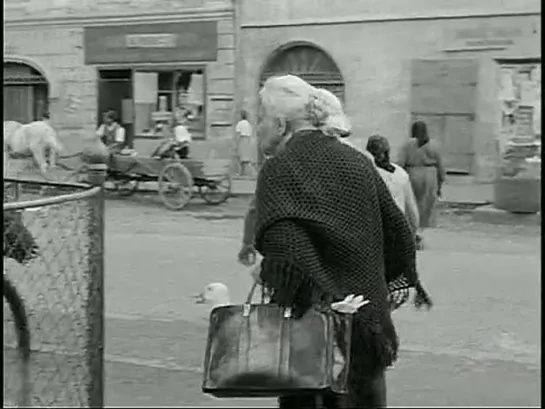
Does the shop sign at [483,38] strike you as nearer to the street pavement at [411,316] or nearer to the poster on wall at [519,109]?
the poster on wall at [519,109]

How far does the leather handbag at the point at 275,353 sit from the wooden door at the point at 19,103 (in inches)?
861

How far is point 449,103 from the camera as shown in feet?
69.7

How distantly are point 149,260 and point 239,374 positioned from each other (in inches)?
345

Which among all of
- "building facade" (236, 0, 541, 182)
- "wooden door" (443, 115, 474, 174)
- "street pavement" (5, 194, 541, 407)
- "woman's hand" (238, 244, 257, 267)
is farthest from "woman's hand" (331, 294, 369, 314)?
"wooden door" (443, 115, 474, 174)

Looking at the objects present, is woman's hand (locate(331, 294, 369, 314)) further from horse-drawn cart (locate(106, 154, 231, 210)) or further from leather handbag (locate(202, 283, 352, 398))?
horse-drawn cart (locate(106, 154, 231, 210))

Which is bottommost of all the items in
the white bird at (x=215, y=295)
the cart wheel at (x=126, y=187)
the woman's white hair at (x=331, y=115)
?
the cart wheel at (x=126, y=187)

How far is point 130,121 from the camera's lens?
24.2m

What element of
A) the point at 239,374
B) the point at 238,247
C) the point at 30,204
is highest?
the point at 30,204

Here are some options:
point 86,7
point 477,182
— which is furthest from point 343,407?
point 86,7

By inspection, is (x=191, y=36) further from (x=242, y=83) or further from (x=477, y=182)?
(x=477, y=182)

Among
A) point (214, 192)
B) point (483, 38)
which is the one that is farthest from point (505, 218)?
point (483, 38)

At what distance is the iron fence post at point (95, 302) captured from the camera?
14.1 ft

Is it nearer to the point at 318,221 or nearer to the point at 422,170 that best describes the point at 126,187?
the point at 422,170

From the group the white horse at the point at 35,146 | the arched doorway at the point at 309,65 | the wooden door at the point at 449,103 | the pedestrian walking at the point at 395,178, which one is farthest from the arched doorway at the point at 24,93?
the pedestrian walking at the point at 395,178
